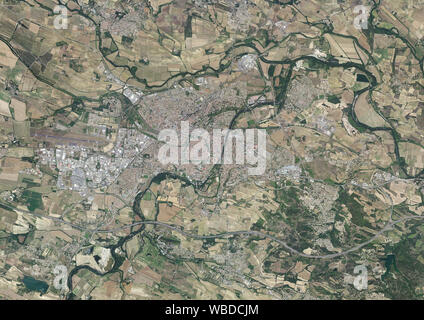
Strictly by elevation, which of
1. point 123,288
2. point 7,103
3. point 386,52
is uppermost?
point 386,52

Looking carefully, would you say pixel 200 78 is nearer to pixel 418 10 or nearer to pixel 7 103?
pixel 7 103

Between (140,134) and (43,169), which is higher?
(140,134)

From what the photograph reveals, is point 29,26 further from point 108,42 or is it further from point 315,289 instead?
point 315,289

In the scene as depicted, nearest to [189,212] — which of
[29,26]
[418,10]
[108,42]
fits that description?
[108,42]

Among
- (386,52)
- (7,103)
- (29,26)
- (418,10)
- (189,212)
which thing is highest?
(418,10)

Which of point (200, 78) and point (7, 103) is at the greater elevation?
point (200, 78)

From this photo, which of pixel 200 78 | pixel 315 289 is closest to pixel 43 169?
pixel 200 78
